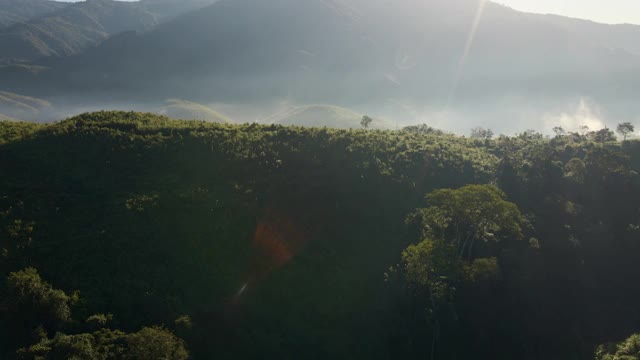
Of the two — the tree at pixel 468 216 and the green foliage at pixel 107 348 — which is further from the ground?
the tree at pixel 468 216

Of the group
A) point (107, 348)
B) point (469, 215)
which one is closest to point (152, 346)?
point (107, 348)

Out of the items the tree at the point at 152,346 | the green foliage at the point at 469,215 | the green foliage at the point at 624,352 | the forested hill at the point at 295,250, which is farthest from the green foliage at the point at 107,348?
the green foliage at the point at 624,352

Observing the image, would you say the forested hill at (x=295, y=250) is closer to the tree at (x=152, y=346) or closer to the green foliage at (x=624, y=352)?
the tree at (x=152, y=346)

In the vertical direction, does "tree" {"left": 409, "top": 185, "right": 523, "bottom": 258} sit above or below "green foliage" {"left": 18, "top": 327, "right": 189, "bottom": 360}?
above

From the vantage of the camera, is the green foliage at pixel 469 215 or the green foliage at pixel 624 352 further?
the green foliage at pixel 469 215

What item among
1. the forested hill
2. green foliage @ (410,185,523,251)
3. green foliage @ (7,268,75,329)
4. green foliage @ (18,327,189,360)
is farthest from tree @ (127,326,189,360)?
green foliage @ (410,185,523,251)

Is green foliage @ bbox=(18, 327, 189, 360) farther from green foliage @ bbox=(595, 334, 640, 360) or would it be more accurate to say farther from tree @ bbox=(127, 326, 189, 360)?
green foliage @ bbox=(595, 334, 640, 360)

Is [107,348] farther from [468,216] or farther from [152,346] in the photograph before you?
[468,216]

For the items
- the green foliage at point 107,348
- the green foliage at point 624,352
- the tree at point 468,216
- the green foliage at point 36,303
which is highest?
the tree at point 468,216

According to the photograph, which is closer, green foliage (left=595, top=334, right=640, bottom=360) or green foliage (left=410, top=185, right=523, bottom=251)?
green foliage (left=595, top=334, right=640, bottom=360)

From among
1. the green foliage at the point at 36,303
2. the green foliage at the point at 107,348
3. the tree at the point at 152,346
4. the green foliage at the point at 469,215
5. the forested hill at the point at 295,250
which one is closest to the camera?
the green foliage at the point at 107,348
